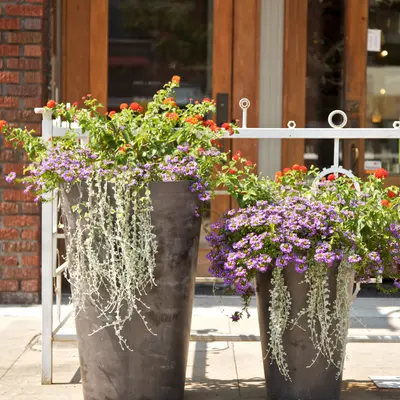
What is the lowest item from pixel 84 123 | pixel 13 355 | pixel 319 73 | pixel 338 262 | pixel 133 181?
pixel 13 355

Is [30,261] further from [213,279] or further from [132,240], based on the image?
[132,240]

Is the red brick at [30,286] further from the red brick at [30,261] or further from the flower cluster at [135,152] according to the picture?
the flower cluster at [135,152]

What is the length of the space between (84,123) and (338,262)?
126 centimetres

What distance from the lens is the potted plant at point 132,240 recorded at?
383cm

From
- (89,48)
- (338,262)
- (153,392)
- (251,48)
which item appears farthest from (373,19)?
(153,392)

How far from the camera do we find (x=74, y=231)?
395 centimetres

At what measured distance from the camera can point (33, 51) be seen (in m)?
6.36

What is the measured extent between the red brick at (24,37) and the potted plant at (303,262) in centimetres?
275

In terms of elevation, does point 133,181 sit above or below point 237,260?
above

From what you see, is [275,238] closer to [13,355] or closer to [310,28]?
[13,355]

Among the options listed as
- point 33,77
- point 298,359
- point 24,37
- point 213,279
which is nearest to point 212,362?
point 213,279

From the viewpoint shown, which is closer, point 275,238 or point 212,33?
point 275,238

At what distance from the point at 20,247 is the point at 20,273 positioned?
18 centimetres

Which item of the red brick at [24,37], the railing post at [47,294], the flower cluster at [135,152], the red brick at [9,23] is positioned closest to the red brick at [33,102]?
the red brick at [24,37]
